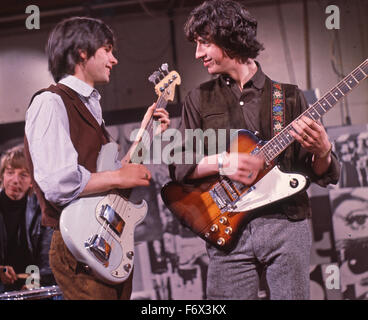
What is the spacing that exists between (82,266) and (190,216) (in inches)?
21.6

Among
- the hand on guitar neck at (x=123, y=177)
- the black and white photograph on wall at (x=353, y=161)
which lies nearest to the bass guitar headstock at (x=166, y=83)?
the hand on guitar neck at (x=123, y=177)

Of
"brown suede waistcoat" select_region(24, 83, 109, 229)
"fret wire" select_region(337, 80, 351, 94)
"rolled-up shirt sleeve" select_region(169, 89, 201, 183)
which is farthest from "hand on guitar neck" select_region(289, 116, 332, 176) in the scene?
"brown suede waistcoat" select_region(24, 83, 109, 229)

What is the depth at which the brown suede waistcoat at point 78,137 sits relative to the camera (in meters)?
2.10

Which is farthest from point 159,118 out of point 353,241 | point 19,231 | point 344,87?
point 353,241

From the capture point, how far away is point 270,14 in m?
2.99

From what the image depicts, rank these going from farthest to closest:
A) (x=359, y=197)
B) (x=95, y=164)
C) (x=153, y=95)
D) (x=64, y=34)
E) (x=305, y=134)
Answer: (x=359, y=197)
(x=153, y=95)
(x=64, y=34)
(x=95, y=164)
(x=305, y=134)

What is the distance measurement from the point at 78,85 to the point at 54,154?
42cm

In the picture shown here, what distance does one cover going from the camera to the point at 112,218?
84.7 inches

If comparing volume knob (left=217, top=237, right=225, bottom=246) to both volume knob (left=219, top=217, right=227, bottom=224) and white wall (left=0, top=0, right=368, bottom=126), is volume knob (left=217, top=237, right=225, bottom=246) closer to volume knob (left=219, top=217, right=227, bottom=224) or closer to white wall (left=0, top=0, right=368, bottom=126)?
volume knob (left=219, top=217, right=227, bottom=224)

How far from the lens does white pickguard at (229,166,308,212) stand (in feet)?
6.59

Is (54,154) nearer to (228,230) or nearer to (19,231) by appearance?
(228,230)
